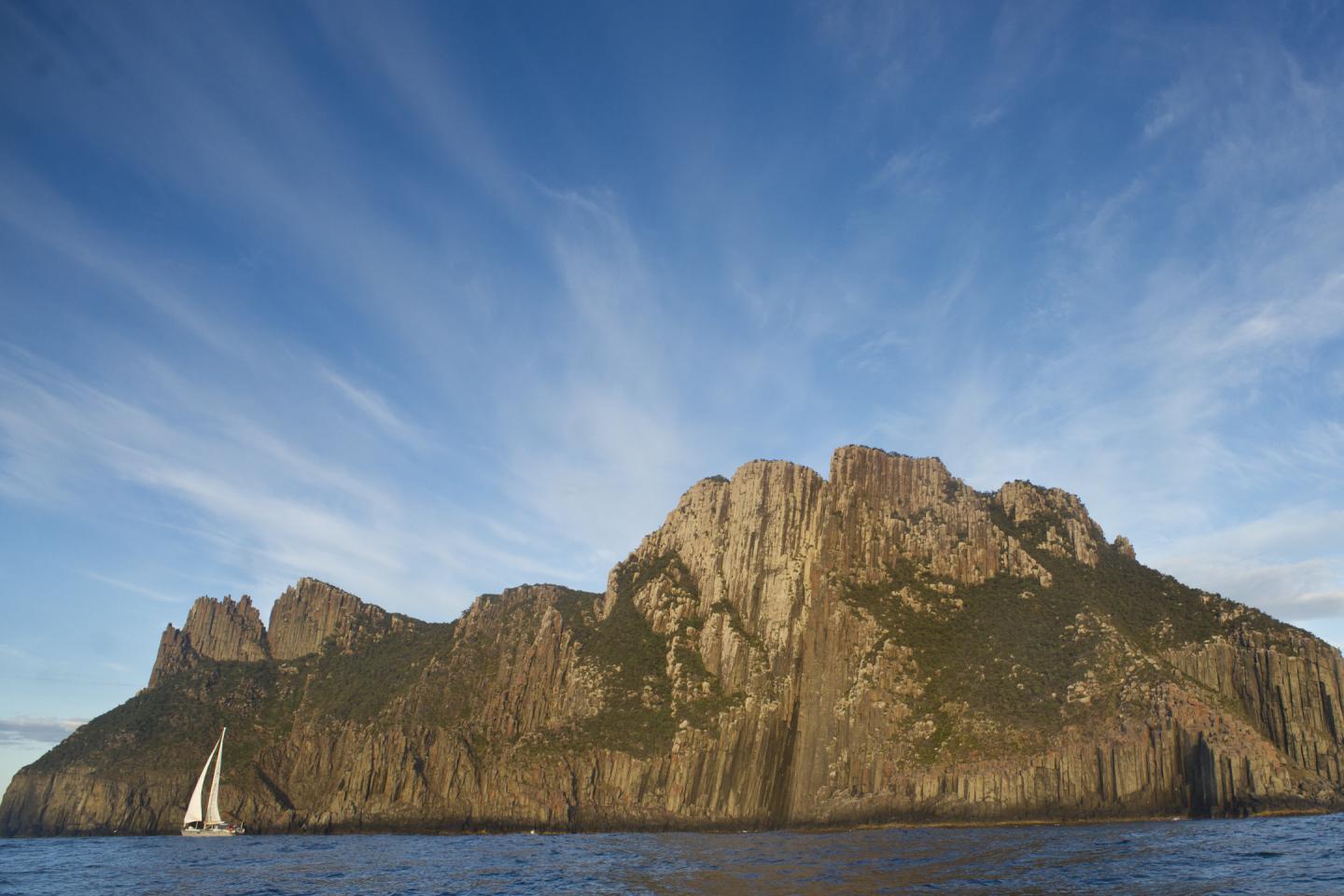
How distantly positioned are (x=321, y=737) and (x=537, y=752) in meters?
45.3

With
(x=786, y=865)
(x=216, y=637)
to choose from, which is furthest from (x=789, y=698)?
(x=216, y=637)

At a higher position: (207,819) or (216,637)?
(216,637)

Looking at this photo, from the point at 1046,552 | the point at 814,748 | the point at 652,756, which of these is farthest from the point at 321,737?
the point at 1046,552

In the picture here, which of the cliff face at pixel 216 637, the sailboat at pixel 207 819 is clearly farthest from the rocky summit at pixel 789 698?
the sailboat at pixel 207 819

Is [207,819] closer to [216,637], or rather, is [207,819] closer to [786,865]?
[216,637]

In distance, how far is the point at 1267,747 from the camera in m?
95.3

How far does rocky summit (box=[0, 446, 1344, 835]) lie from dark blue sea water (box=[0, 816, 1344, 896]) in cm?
1949

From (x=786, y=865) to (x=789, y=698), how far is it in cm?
7607

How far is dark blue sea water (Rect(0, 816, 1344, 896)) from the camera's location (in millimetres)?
42812

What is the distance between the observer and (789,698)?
131250mm

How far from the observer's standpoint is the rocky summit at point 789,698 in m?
104

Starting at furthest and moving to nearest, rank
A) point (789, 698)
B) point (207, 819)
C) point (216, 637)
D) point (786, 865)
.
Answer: point (216, 637) < point (789, 698) < point (207, 819) < point (786, 865)

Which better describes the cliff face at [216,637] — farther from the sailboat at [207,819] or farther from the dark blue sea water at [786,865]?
the dark blue sea water at [786,865]

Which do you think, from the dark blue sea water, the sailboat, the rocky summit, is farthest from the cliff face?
the dark blue sea water
